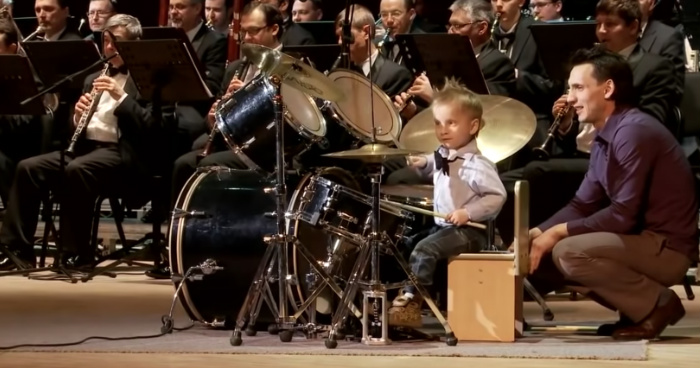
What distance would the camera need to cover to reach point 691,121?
684cm

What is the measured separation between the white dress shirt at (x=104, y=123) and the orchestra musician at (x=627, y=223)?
3286 millimetres

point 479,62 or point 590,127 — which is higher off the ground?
point 479,62

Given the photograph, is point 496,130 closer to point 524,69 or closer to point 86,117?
point 524,69

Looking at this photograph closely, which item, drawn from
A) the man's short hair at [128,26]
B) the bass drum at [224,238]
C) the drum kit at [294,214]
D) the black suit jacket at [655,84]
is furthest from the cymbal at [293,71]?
the man's short hair at [128,26]

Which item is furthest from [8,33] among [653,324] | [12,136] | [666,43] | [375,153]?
[653,324]

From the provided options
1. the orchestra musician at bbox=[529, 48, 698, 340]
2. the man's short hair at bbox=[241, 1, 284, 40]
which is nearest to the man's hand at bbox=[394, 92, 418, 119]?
the man's short hair at bbox=[241, 1, 284, 40]

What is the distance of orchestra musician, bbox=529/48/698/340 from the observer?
4941 mm

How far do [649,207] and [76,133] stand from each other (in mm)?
3714

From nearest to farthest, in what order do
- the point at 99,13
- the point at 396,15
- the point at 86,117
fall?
the point at 86,117 → the point at 396,15 → the point at 99,13

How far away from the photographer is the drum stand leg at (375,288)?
4.83 m

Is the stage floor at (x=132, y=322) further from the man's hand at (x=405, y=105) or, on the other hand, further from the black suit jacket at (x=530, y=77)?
the man's hand at (x=405, y=105)

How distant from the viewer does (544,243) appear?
16.6 ft

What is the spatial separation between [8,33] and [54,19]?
0.53 m

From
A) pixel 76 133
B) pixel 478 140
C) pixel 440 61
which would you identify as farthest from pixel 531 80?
pixel 76 133
